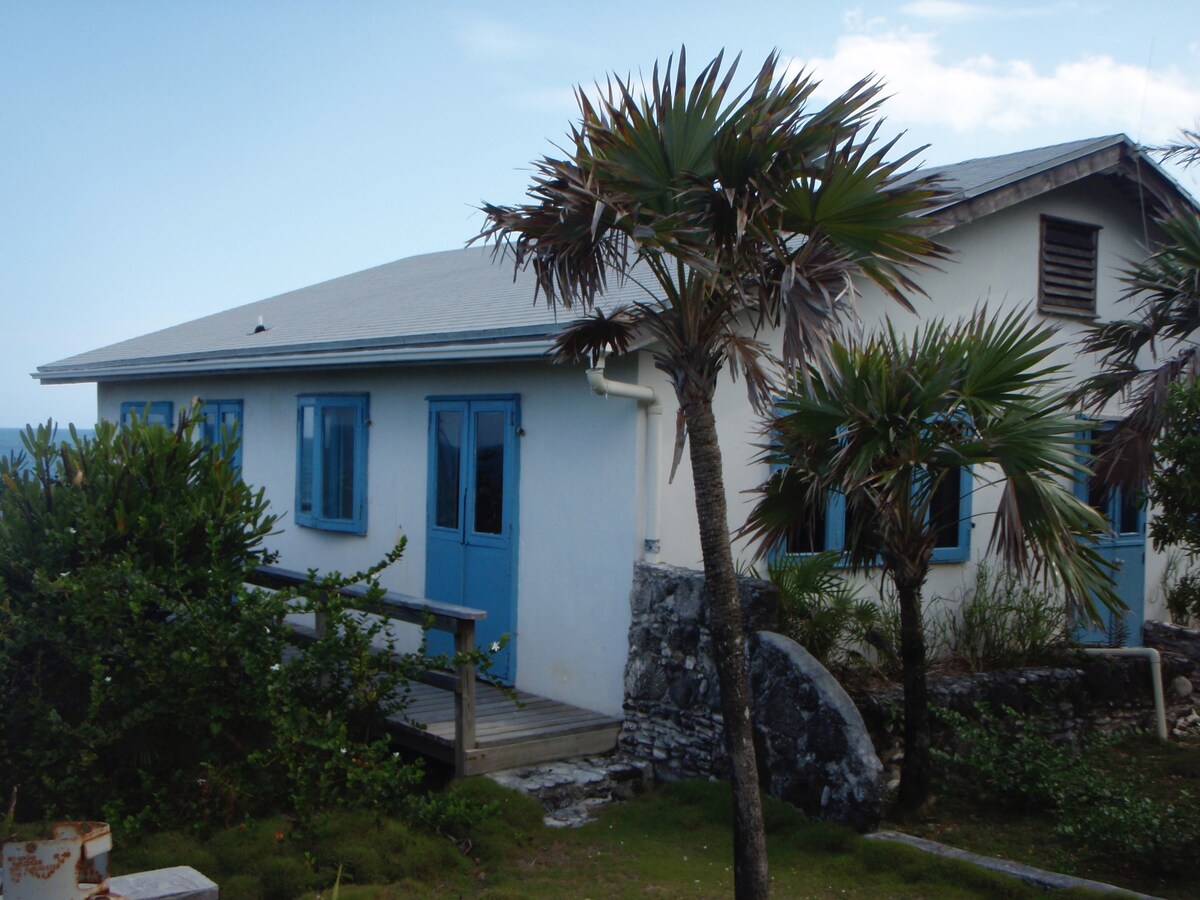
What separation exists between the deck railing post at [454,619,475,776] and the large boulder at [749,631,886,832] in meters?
1.80

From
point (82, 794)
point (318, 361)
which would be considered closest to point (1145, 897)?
point (82, 794)

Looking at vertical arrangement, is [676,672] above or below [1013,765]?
above

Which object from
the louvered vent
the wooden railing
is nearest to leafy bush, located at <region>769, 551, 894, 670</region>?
the wooden railing

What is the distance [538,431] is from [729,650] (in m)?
3.82

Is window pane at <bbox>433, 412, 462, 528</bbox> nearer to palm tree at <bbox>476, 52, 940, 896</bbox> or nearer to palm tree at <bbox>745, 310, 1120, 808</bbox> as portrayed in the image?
palm tree at <bbox>745, 310, 1120, 808</bbox>

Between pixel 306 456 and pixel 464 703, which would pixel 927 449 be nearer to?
pixel 464 703

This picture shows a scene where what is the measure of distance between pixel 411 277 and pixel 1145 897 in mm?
12115

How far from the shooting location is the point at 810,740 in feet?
22.6

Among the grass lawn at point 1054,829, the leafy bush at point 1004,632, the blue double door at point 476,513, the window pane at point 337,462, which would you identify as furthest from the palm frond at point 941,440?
the window pane at point 337,462

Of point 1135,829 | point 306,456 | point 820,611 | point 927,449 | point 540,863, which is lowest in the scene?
point 540,863

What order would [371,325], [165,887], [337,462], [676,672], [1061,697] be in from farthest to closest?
1. [371,325]
2. [337,462]
3. [1061,697]
4. [676,672]
5. [165,887]

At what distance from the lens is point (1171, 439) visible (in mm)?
6383

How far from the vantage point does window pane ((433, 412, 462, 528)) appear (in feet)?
31.6

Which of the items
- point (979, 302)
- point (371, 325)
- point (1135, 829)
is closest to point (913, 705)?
point (1135, 829)
